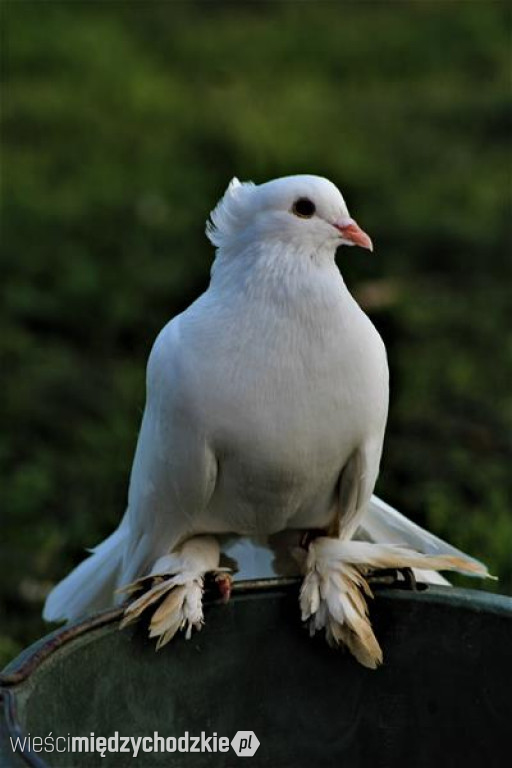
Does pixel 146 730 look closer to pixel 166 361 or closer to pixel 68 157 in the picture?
pixel 166 361

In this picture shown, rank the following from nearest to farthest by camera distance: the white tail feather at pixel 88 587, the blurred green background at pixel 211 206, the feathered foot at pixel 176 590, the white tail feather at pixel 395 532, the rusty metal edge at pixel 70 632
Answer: the rusty metal edge at pixel 70 632 → the feathered foot at pixel 176 590 → the white tail feather at pixel 395 532 → the white tail feather at pixel 88 587 → the blurred green background at pixel 211 206

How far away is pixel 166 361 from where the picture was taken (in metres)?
2.74

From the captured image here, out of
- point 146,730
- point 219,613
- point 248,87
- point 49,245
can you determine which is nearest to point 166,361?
point 219,613

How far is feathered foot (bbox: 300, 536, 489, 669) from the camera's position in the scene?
106 inches

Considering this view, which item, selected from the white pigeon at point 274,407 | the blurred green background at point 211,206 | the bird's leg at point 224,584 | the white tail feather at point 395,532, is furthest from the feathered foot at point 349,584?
the blurred green background at point 211,206

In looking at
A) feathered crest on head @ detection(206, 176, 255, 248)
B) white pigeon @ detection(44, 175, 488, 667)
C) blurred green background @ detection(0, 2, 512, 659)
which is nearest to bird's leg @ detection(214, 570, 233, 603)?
white pigeon @ detection(44, 175, 488, 667)

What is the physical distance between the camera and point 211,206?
7.52 metres

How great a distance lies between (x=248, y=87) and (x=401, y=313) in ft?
12.5

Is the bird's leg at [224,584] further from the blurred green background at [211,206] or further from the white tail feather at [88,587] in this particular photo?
the blurred green background at [211,206]

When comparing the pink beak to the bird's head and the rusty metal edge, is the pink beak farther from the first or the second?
the rusty metal edge

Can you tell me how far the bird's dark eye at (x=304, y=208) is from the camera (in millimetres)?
2725

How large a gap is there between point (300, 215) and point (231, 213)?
140 mm

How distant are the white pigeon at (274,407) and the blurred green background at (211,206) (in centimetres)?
118

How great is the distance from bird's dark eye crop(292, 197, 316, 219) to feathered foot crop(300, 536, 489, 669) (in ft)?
2.11
